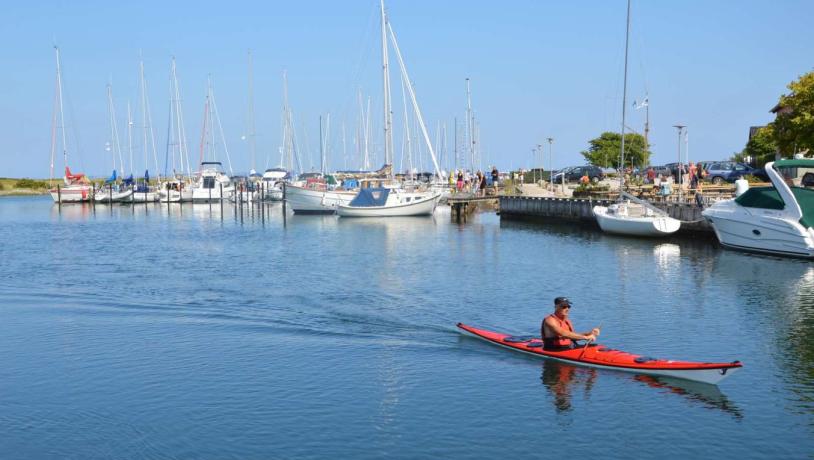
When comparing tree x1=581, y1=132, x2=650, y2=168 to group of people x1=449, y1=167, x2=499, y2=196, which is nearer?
group of people x1=449, y1=167, x2=499, y2=196

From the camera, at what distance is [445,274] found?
40.4 m

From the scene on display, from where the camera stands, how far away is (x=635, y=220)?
169 ft

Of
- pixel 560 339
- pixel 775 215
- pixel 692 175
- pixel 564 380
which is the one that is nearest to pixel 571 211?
pixel 692 175

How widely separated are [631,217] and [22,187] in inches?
5501

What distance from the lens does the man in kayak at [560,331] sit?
2145cm

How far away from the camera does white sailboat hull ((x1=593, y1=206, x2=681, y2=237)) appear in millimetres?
50250

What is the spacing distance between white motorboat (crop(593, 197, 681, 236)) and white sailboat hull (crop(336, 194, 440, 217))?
70.4ft

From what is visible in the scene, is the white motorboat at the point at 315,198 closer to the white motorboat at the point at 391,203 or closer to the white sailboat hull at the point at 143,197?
the white motorboat at the point at 391,203

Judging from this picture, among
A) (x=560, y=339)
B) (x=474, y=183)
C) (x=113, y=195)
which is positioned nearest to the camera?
(x=560, y=339)

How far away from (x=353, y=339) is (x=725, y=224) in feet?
87.6

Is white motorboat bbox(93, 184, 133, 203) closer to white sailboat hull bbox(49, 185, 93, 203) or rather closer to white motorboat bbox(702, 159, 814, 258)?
white sailboat hull bbox(49, 185, 93, 203)

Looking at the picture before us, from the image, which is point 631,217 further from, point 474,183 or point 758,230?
point 474,183

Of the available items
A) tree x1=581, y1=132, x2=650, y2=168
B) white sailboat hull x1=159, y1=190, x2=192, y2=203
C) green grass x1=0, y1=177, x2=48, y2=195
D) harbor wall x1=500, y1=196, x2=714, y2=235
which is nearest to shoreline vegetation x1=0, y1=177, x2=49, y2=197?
green grass x1=0, y1=177, x2=48, y2=195

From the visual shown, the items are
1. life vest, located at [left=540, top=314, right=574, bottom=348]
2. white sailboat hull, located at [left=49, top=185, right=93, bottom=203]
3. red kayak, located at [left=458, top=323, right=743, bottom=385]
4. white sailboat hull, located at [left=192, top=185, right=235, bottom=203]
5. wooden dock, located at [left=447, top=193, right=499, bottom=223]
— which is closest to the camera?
red kayak, located at [left=458, top=323, right=743, bottom=385]
